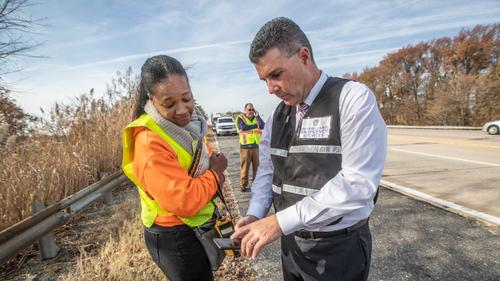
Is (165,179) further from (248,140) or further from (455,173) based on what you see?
(455,173)

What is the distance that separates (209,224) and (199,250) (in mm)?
177

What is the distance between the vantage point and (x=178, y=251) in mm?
1753

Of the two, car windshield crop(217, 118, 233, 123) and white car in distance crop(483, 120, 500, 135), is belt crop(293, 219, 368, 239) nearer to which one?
white car in distance crop(483, 120, 500, 135)

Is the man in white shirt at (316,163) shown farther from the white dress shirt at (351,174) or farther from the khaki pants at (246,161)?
the khaki pants at (246,161)

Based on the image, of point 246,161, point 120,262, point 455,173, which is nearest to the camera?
point 120,262

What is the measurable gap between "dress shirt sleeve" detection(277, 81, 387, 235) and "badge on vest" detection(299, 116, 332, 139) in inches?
3.1

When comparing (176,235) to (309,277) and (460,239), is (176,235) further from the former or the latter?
(460,239)

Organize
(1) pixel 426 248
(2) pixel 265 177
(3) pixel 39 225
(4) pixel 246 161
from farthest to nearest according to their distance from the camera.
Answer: (4) pixel 246 161 → (1) pixel 426 248 → (3) pixel 39 225 → (2) pixel 265 177

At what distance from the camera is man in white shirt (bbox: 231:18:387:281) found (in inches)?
50.6

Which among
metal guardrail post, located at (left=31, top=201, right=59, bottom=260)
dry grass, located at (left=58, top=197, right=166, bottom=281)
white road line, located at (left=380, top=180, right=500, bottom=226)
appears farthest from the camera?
white road line, located at (left=380, top=180, right=500, bottom=226)

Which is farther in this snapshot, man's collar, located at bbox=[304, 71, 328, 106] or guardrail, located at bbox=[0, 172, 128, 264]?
guardrail, located at bbox=[0, 172, 128, 264]

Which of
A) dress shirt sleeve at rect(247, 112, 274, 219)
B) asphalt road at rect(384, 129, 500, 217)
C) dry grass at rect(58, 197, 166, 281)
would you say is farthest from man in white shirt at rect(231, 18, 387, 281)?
asphalt road at rect(384, 129, 500, 217)

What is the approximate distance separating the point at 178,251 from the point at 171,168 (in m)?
0.59

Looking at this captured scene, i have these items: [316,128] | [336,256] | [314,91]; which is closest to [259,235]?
[336,256]
